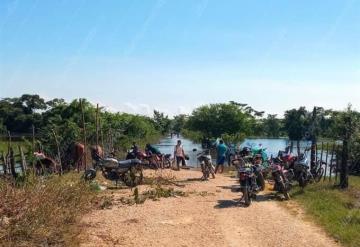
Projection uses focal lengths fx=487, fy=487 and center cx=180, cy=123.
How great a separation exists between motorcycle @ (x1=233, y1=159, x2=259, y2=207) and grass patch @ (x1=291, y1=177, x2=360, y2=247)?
1.40 meters

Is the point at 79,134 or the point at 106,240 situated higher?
the point at 79,134

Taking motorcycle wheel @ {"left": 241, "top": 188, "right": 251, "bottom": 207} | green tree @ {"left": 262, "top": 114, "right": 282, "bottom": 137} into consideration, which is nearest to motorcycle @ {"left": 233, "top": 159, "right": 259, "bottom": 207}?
motorcycle wheel @ {"left": 241, "top": 188, "right": 251, "bottom": 207}

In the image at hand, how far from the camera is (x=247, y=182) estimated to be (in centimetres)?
1345

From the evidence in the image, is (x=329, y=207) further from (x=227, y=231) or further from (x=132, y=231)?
(x=132, y=231)

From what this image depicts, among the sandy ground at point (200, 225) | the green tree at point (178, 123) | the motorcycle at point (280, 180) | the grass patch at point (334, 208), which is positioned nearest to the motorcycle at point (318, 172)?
the grass patch at point (334, 208)

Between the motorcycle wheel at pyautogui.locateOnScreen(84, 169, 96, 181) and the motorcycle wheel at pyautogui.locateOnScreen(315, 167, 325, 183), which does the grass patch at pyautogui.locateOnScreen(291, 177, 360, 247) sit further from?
the motorcycle wheel at pyautogui.locateOnScreen(84, 169, 96, 181)

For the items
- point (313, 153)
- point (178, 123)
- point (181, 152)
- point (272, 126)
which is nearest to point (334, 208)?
point (313, 153)

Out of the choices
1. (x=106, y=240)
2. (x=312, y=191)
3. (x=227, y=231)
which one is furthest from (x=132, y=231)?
(x=312, y=191)

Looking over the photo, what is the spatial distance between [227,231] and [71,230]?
3177 mm

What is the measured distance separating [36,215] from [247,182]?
6.54 metres

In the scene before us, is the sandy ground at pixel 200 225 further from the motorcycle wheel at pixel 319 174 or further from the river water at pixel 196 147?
the river water at pixel 196 147

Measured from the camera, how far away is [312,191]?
15.3 meters

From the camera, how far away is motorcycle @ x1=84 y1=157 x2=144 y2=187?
1594cm

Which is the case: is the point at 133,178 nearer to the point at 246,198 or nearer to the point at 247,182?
the point at 247,182
